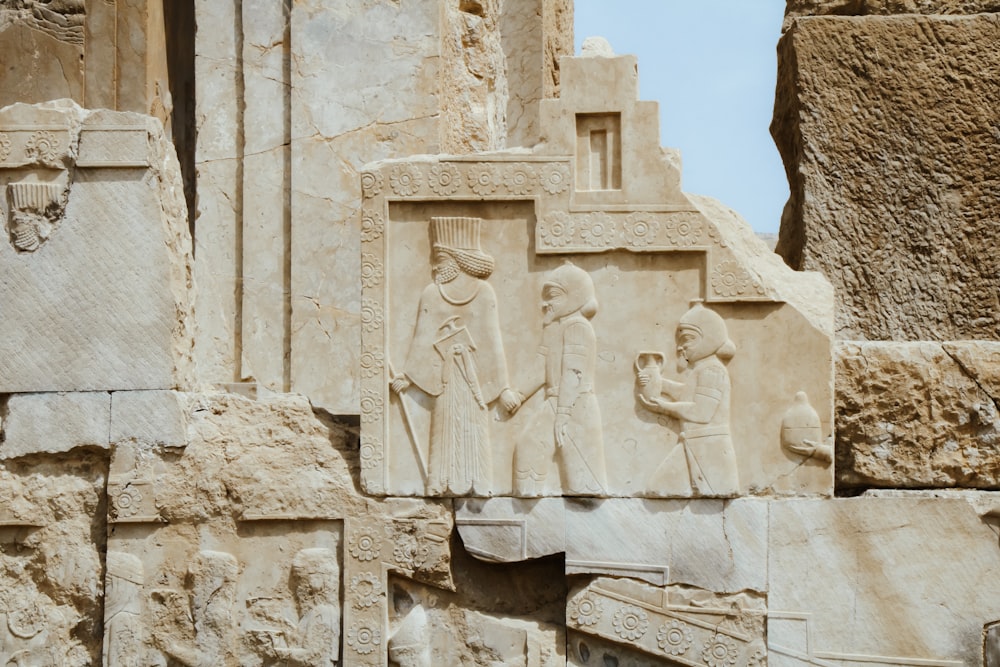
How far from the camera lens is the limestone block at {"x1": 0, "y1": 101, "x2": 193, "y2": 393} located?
7.36m

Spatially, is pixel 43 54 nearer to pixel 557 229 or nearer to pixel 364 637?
pixel 557 229

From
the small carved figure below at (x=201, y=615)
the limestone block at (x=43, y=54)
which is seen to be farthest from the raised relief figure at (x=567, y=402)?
the limestone block at (x=43, y=54)

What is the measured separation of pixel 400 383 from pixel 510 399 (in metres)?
0.45

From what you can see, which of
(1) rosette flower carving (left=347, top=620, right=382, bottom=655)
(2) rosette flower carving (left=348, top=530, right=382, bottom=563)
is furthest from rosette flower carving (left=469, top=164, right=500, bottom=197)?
→ (1) rosette flower carving (left=347, top=620, right=382, bottom=655)

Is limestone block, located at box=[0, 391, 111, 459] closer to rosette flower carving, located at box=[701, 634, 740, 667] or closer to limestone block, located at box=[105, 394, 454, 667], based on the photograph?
limestone block, located at box=[105, 394, 454, 667]

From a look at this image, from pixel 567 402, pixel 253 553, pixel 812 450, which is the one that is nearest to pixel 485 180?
pixel 567 402

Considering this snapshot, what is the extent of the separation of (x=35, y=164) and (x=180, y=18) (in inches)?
128

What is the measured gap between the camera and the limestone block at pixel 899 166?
320 inches

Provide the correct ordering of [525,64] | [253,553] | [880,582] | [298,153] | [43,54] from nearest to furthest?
[880,582] < [253,553] < [298,153] < [43,54] < [525,64]

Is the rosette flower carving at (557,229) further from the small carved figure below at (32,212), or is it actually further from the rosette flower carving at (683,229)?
the small carved figure below at (32,212)

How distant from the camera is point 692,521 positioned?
7082 millimetres

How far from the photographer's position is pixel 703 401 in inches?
Result: 278

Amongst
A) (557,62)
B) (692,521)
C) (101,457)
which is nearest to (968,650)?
(692,521)

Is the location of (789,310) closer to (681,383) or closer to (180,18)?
(681,383)
